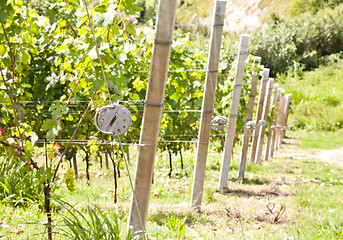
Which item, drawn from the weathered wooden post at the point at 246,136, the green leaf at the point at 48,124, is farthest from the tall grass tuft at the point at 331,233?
the weathered wooden post at the point at 246,136

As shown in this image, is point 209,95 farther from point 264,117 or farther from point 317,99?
point 317,99

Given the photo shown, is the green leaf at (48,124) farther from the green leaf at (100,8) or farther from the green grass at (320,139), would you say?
the green grass at (320,139)

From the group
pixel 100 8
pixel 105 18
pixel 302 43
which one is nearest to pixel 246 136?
pixel 100 8

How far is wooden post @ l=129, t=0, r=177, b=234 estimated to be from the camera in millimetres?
2951

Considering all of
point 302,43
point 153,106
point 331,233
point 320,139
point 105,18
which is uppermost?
point 302,43

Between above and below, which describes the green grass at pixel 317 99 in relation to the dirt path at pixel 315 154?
above

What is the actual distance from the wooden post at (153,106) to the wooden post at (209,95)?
1.84m

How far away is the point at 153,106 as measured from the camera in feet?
9.98

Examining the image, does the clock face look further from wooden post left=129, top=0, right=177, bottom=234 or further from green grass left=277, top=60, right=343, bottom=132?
green grass left=277, top=60, right=343, bottom=132

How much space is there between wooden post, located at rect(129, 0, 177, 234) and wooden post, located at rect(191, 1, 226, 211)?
1.84 metres

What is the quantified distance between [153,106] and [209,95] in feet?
6.93

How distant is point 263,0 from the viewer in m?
64.6

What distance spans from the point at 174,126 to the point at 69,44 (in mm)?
4122

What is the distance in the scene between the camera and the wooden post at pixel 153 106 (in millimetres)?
2951
